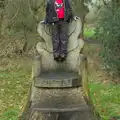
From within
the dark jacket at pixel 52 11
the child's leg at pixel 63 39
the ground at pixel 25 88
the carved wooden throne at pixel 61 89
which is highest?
the dark jacket at pixel 52 11

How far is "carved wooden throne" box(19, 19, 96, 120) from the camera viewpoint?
6.79 metres

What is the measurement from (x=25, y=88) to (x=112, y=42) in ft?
10.3

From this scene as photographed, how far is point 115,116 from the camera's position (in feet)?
27.1

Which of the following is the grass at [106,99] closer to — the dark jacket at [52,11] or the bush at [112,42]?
the bush at [112,42]

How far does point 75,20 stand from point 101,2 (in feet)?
31.4

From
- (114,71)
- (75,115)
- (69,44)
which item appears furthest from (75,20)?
(114,71)

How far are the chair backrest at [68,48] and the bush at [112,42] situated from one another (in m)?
4.39

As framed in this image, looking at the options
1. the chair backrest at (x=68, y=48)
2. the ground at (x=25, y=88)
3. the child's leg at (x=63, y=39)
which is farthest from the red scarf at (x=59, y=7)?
the ground at (x=25, y=88)

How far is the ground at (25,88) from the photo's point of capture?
357 inches

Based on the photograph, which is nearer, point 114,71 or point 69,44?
point 69,44

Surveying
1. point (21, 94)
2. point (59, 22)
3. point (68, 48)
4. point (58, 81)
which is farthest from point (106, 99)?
point (58, 81)

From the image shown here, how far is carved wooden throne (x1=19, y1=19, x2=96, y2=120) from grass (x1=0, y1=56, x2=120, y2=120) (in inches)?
53.1

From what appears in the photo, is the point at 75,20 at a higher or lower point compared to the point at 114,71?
higher

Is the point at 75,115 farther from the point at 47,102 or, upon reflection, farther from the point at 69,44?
the point at 69,44
